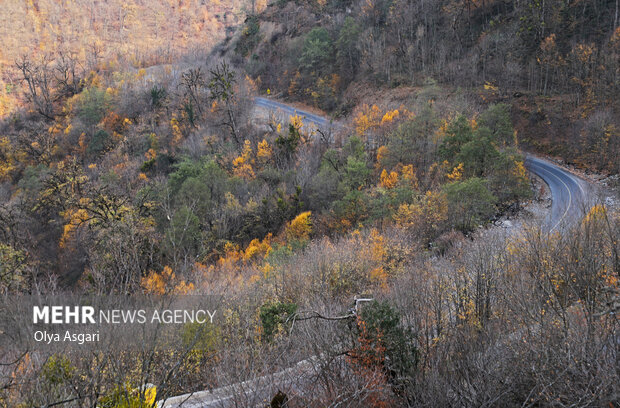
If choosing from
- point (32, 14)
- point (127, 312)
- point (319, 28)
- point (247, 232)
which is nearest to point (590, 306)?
point (127, 312)

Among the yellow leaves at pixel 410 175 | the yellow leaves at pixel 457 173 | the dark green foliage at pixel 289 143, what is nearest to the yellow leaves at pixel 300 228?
the yellow leaves at pixel 410 175

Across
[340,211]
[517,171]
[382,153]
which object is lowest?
[340,211]

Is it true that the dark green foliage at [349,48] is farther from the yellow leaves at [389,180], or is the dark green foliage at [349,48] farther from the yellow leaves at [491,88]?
the yellow leaves at [389,180]

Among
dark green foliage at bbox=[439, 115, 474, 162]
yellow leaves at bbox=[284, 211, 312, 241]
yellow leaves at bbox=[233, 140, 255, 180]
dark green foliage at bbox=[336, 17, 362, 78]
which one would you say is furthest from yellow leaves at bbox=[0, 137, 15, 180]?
dark green foliage at bbox=[439, 115, 474, 162]

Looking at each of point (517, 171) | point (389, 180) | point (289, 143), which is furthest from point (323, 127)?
point (517, 171)

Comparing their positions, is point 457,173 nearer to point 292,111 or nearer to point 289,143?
point 289,143

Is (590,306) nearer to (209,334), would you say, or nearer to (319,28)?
(209,334)

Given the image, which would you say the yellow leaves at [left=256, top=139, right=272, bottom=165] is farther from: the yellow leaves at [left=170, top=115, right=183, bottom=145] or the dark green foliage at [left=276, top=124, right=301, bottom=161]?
the yellow leaves at [left=170, top=115, right=183, bottom=145]
